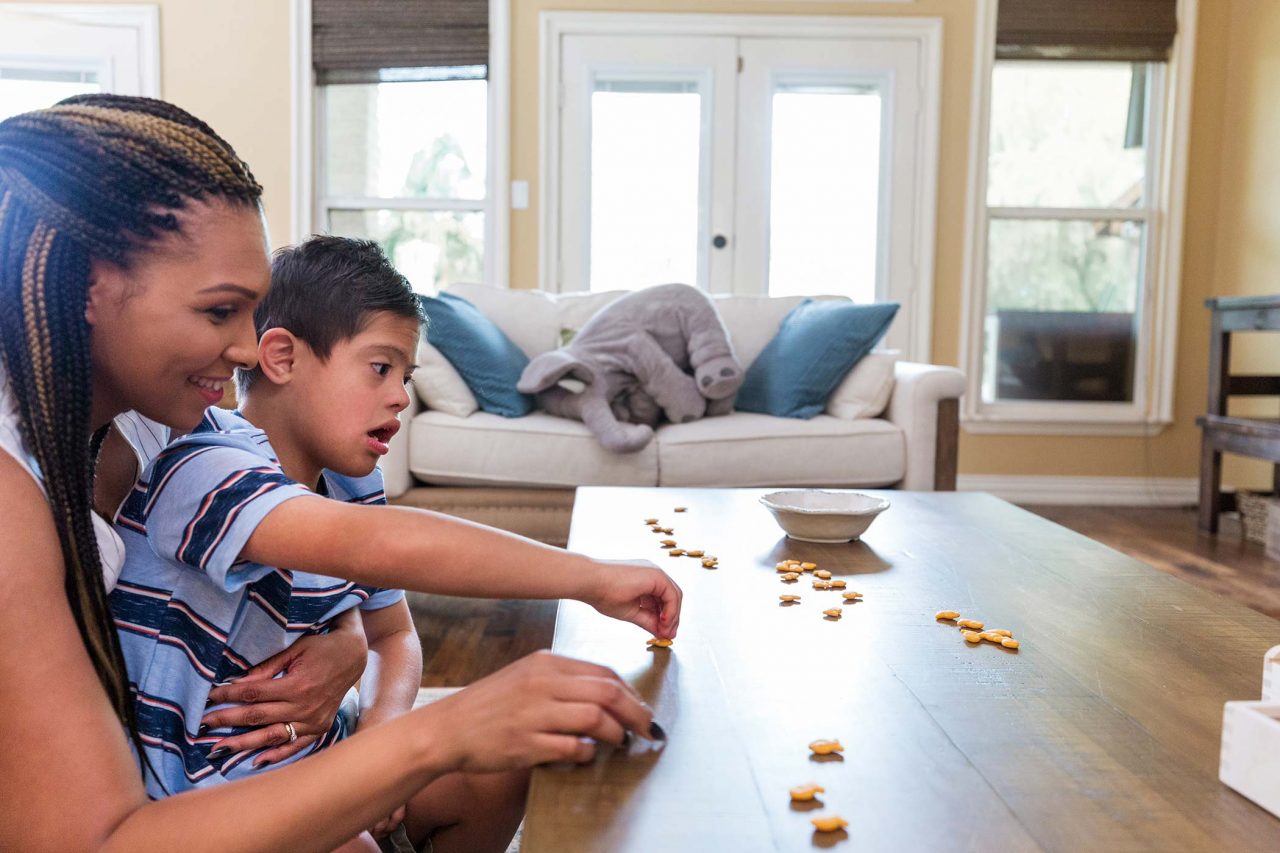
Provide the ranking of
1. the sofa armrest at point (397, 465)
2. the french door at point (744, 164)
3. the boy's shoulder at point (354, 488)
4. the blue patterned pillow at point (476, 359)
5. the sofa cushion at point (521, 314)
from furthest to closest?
the french door at point (744, 164) → the sofa cushion at point (521, 314) → the blue patterned pillow at point (476, 359) → the sofa armrest at point (397, 465) → the boy's shoulder at point (354, 488)

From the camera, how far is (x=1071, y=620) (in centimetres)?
111

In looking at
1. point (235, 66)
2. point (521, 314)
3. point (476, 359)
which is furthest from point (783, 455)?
point (235, 66)

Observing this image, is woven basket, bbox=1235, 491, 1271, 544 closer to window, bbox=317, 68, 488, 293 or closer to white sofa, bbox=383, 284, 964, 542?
white sofa, bbox=383, 284, 964, 542

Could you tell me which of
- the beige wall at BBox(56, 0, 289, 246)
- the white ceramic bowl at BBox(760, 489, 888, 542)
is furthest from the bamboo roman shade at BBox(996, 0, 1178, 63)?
the white ceramic bowl at BBox(760, 489, 888, 542)

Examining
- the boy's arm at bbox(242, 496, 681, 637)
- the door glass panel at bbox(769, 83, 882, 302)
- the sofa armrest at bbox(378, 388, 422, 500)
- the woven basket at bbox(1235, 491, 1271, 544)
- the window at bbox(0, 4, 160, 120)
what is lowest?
the woven basket at bbox(1235, 491, 1271, 544)

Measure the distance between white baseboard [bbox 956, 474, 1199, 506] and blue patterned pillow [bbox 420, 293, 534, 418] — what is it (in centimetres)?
267

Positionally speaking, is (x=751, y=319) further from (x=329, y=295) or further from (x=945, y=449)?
(x=329, y=295)

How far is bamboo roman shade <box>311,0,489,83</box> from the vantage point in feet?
15.7

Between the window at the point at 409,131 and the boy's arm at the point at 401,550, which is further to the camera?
the window at the point at 409,131

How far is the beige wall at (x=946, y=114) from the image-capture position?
4.82m

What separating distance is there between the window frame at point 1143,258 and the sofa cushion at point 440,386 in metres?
2.74

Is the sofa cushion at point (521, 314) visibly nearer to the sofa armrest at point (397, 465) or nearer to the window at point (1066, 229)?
the sofa armrest at point (397, 465)

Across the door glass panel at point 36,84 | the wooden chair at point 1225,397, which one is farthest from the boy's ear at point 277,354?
the door glass panel at point 36,84

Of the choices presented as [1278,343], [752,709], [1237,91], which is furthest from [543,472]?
[1237,91]
